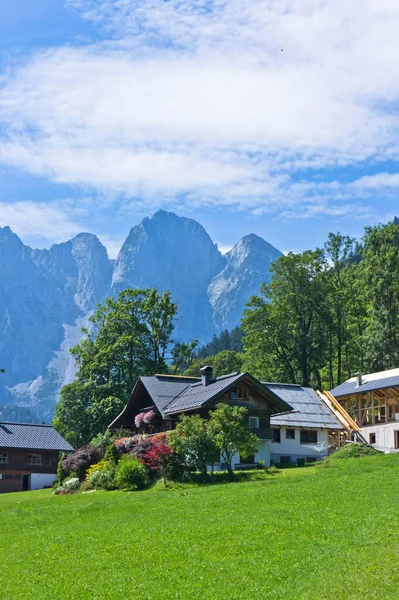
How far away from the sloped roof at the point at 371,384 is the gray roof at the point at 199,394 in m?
11.3

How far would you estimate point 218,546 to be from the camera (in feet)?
73.7

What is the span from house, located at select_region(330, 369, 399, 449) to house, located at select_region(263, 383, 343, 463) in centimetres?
252

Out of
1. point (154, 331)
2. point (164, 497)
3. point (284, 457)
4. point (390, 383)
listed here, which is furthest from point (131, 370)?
point (164, 497)

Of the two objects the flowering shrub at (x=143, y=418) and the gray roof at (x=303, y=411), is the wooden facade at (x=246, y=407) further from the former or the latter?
the gray roof at (x=303, y=411)

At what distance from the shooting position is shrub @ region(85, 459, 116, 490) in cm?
4350

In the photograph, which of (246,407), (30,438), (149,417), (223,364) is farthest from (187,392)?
(223,364)

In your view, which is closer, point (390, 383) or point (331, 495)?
point (331, 495)

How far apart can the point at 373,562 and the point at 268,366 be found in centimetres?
5611

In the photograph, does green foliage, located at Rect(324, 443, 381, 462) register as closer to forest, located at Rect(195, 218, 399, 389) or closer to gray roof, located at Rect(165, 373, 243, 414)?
gray roof, located at Rect(165, 373, 243, 414)

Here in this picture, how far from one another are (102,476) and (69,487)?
4.11m

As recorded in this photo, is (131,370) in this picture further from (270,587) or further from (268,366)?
(270,587)

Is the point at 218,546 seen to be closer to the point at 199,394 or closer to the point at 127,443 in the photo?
the point at 127,443

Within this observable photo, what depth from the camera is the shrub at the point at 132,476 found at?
4188 centimetres

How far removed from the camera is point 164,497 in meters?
34.6
